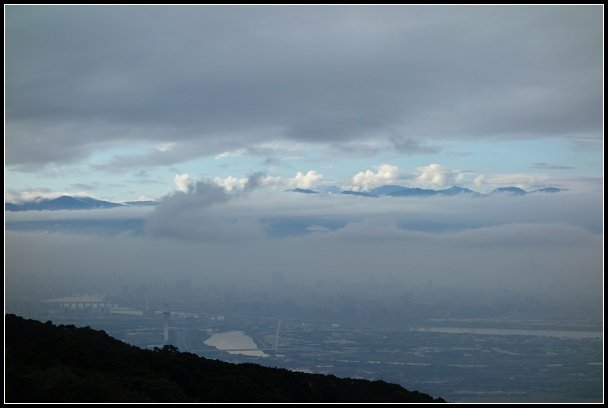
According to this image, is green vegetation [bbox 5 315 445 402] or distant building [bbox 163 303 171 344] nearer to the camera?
green vegetation [bbox 5 315 445 402]

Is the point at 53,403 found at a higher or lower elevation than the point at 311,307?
lower

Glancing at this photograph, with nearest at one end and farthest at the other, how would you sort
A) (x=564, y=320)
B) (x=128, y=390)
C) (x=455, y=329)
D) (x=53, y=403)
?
(x=53, y=403) < (x=128, y=390) < (x=564, y=320) < (x=455, y=329)

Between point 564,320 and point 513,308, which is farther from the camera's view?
point 513,308

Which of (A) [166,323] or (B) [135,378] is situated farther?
(A) [166,323]

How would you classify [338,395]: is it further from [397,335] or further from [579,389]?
[397,335]

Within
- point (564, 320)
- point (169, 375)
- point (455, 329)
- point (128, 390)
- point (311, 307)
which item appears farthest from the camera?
point (311, 307)

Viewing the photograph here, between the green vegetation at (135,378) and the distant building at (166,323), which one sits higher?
the distant building at (166,323)

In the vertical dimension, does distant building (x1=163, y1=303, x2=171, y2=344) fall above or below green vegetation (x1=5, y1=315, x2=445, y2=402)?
above

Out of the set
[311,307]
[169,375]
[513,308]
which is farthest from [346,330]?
[169,375]
